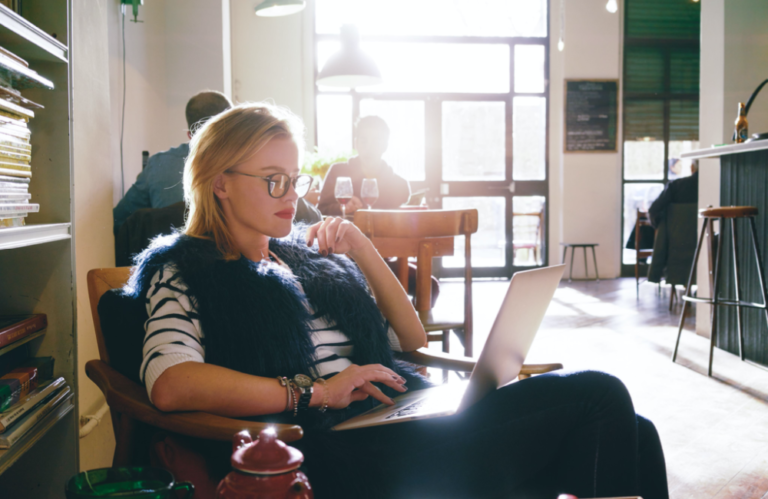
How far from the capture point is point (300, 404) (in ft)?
3.40

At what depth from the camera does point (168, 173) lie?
2.54 m

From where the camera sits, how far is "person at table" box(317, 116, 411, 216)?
369 cm

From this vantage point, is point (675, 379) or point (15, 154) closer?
point (15, 154)

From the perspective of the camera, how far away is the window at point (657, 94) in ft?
22.6

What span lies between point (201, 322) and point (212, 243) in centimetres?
18

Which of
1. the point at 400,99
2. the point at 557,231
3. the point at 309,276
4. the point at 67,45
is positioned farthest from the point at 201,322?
the point at 557,231

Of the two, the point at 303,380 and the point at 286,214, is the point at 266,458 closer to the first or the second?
the point at 303,380

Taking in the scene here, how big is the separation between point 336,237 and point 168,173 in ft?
4.96

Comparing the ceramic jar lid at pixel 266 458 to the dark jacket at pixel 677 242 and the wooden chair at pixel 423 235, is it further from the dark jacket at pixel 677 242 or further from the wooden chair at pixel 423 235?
the dark jacket at pixel 677 242

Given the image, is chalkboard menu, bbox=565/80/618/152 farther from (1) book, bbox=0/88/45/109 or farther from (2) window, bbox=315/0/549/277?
(1) book, bbox=0/88/45/109

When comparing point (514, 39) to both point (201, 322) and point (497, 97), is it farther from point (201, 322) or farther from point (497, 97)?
point (201, 322)

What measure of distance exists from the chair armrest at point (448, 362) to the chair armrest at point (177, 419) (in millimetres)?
514

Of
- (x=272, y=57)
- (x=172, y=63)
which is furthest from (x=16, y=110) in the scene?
(x=272, y=57)

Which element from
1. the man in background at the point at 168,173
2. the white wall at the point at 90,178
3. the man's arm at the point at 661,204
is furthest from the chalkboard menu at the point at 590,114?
the white wall at the point at 90,178
